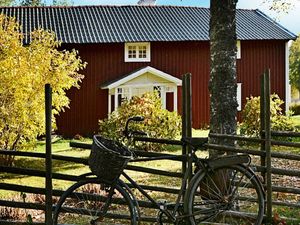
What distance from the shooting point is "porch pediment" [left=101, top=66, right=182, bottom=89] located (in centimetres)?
2611

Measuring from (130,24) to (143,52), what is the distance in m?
1.79

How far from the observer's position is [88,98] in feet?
87.7

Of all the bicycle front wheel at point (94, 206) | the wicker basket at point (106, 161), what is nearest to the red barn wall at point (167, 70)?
the bicycle front wheel at point (94, 206)

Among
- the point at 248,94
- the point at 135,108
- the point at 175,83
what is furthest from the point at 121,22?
the point at 135,108

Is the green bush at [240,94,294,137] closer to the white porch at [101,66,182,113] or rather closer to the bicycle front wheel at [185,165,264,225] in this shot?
the white porch at [101,66,182,113]

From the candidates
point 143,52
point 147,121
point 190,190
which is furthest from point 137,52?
point 190,190

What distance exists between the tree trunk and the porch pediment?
731 inches

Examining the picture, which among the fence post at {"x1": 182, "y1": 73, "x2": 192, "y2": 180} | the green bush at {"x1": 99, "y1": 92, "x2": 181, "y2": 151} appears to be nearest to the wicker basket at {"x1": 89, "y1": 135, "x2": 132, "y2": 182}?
the fence post at {"x1": 182, "y1": 73, "x2": 192, "y2": 180}

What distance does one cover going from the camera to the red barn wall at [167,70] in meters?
26.6

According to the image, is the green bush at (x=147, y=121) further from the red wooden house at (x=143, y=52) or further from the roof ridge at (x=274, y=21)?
the roof ridge at (x=274, y=21)

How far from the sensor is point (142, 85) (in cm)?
2684

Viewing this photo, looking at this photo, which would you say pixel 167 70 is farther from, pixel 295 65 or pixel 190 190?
pixel 295 65

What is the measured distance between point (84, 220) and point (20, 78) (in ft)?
26.9

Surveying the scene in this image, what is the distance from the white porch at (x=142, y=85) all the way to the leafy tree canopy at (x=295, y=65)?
120 feet
